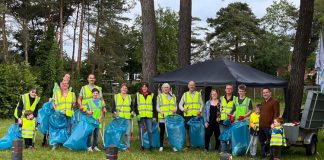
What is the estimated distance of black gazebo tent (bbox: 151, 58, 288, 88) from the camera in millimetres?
11383

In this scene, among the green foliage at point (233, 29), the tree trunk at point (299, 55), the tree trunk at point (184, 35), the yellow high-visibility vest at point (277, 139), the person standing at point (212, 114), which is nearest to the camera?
the yellow high-visibility vest at point (277, 139)

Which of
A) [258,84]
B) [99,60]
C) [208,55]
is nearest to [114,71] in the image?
[99,60]

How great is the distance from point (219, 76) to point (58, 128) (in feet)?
13.6

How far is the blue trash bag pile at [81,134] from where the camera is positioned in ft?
33.8

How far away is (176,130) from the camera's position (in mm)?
10992

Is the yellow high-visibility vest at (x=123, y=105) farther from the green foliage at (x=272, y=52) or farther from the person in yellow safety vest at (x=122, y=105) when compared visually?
the green foliage at (x=272, y=52)

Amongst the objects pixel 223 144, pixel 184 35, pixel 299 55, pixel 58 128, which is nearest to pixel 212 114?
pixel 223 144

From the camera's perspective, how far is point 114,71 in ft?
138

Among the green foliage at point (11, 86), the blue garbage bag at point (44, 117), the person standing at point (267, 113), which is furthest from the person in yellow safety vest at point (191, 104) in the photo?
the green foliage at point (11, 86)

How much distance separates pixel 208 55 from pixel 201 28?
3483mm

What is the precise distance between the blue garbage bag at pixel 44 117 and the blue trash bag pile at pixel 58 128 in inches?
10.8

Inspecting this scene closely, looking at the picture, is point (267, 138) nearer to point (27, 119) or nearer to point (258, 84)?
point (258, 84)

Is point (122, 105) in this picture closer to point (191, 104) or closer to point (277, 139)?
point (191, 104)

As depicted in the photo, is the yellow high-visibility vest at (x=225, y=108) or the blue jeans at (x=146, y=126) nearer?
the yellow high-visibility vest at (x=225, y=108)
